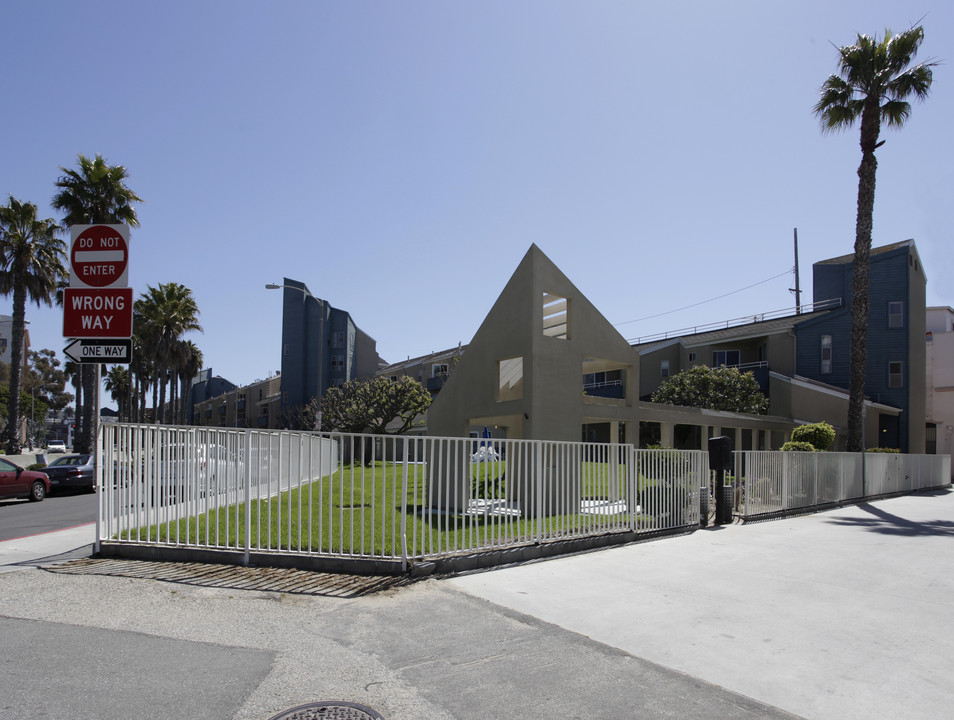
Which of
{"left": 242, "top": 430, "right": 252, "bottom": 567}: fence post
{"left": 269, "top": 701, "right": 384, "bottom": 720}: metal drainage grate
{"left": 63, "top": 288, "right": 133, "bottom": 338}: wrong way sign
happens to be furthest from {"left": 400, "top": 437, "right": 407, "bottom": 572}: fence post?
{"left": 63, "top": 288, "right": 133, "bottom": 338}: wrong way sign

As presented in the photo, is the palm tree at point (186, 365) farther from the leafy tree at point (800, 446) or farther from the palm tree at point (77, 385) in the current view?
the leafy tree at point (800, 446)

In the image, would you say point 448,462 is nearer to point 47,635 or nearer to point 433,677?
point 433,677

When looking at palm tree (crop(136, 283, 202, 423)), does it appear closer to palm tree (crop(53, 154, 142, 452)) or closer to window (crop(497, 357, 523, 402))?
palm tree (crop(53, 154, 142, 452))

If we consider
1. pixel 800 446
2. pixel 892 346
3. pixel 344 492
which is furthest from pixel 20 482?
pixel 892 346

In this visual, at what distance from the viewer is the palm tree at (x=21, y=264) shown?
29641mm

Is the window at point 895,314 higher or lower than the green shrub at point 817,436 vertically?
higher

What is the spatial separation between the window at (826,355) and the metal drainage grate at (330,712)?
39516mm

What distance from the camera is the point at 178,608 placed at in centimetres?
654

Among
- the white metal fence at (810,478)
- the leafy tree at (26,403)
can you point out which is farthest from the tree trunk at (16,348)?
the leafy tree at (26,403)

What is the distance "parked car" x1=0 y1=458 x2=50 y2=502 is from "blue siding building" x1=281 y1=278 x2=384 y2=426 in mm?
36793

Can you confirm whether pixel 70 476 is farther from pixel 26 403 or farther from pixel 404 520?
pixel 26 403

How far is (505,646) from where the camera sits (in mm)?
5621

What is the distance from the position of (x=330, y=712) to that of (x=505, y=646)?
6.10 feet

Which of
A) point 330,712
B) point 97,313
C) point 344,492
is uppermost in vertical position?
point 97,313
